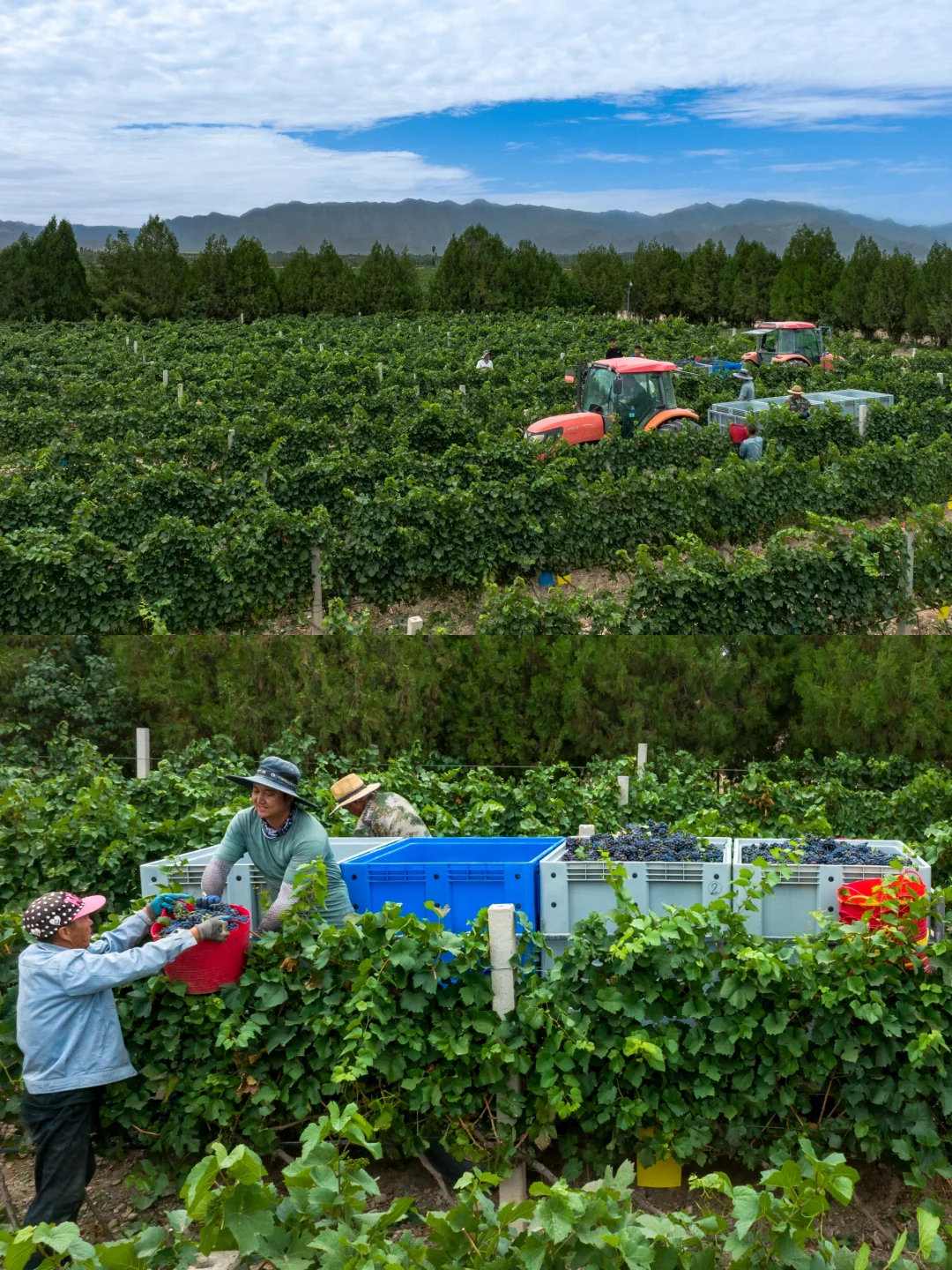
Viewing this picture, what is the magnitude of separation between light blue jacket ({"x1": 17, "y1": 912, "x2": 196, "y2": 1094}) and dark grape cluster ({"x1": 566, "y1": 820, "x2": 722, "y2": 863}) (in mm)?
2204

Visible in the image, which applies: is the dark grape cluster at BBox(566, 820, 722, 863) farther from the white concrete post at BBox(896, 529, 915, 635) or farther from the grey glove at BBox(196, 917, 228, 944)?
the white concrete post at BBox(896, 529, 915, 635)

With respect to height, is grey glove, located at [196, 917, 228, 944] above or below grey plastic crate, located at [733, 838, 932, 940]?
above

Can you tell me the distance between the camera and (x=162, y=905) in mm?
4867

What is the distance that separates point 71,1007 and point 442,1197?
1.84m

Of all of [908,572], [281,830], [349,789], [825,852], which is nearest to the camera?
[281,830]

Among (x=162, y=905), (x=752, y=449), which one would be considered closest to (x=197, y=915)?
(x=162, y=905)

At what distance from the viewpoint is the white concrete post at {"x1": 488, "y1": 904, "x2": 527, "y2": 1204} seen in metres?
4.95

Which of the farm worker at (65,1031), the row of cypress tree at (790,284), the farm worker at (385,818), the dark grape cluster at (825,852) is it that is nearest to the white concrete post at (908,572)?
the dark grape cluster at (825,852)

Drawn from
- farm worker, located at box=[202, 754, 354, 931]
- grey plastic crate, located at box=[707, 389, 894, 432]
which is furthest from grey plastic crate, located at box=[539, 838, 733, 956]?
grey plastic crate, located at box=[707, 389, 894, 432]

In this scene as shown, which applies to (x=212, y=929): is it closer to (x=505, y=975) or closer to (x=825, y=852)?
(x=505, y=975)

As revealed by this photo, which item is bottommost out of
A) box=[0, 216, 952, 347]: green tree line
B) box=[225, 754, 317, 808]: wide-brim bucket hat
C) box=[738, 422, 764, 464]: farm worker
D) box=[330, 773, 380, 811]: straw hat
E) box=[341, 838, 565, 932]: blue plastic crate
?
box=[330, 773, 380, 811]: straw hat

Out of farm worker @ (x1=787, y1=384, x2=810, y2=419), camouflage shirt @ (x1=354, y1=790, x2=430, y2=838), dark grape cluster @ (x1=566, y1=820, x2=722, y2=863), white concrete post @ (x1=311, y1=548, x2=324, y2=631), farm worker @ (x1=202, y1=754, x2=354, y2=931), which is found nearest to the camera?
farm worker @ (x1=202, y1=754, x2=354, y2=931)

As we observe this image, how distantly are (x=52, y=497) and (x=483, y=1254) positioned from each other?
11814mm

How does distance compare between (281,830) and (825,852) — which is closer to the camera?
(281,830)
